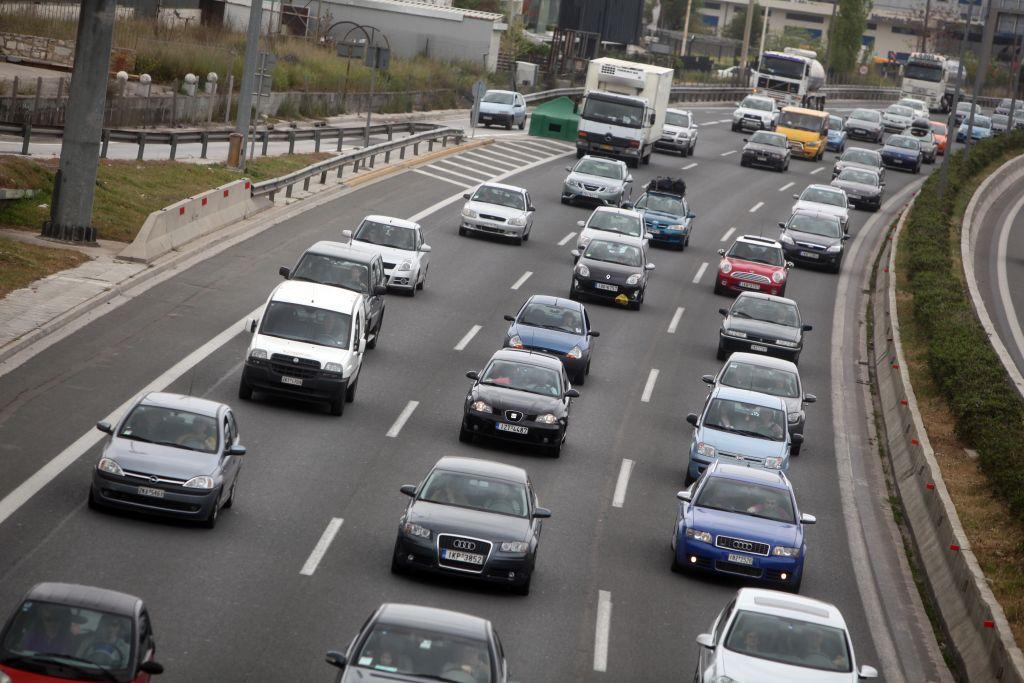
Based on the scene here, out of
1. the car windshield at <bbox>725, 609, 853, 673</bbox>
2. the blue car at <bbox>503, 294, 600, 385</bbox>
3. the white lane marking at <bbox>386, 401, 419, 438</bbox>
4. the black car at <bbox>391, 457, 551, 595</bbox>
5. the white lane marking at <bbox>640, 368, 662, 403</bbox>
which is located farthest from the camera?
the white lane marking at <bbox>640, 368, 662, 403</bbox>

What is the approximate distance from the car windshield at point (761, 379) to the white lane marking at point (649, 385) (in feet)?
5.98

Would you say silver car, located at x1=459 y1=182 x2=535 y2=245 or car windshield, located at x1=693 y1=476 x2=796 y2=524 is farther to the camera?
silver car, located at x1=459 y1=182 x2=535 y2=245

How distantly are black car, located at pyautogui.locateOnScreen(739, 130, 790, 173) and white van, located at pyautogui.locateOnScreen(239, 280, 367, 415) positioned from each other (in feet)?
130

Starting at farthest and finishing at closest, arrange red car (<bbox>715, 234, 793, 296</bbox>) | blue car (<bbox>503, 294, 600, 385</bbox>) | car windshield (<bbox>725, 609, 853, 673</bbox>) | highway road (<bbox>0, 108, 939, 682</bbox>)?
red car (<bbox>715, 234, 793, 296</bbox>) < blue car (<bbox>503, 294, 600, 385</bbox>) < highway road (<bbox>0, 108, 939, 682</bbox>) < car windshield (<bbox>725, 609, 853, 673</bbox>)

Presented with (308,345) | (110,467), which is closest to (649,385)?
(308,345)

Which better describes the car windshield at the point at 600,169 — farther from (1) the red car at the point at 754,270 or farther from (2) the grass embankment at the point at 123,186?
(1) the red car at the point at 754,270

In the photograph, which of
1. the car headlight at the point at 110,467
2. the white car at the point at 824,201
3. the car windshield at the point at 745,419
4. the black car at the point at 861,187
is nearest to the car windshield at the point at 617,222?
the white car at the point at 824,201

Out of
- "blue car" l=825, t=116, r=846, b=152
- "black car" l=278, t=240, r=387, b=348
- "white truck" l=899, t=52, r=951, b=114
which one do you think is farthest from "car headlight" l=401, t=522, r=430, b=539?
"white truck" l=899, t=52, r=951, b=114

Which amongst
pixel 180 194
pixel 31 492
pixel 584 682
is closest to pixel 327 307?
pixel 31 492

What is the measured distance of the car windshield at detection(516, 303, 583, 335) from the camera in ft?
92.6

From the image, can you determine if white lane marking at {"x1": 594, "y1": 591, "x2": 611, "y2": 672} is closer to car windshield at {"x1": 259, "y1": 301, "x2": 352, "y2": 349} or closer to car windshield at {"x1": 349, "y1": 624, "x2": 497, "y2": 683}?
car windshield at {"x1": 349, "y1": 624, "x2": 497, "y2": 683}

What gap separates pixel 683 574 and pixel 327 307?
7.91 metres

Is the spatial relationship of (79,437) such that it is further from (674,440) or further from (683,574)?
(674,440)

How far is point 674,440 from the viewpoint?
25.5m
